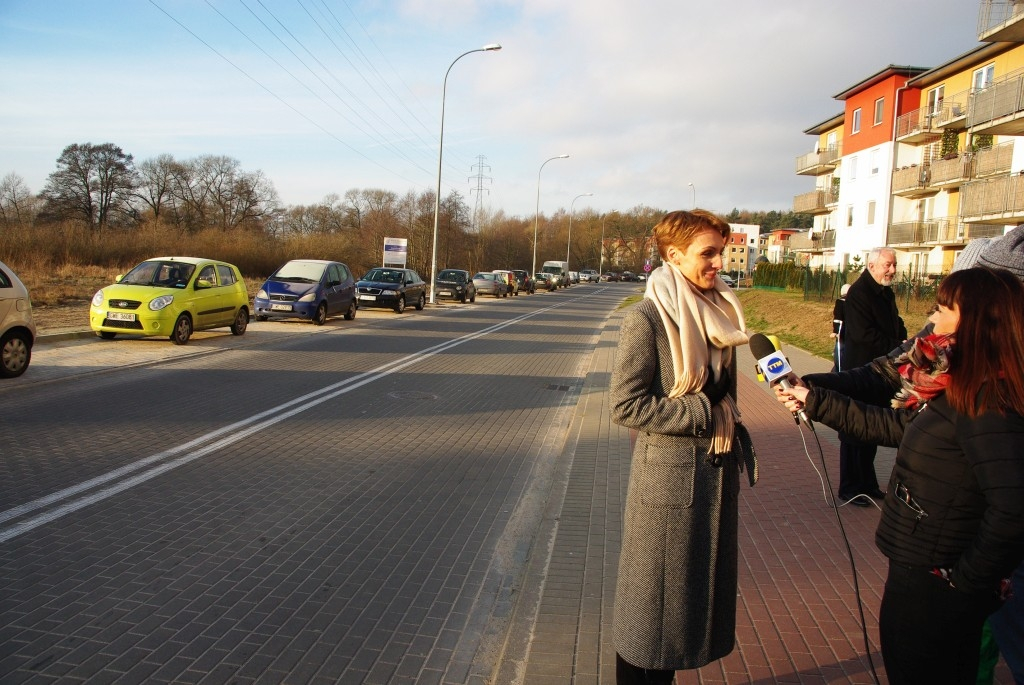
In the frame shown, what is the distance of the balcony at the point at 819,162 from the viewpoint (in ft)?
177

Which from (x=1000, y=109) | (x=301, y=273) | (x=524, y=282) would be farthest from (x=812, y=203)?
Answer: (x=301, y=273)

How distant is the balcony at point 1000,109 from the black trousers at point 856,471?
Answer: 24.4 metres

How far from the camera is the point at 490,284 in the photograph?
164 feet

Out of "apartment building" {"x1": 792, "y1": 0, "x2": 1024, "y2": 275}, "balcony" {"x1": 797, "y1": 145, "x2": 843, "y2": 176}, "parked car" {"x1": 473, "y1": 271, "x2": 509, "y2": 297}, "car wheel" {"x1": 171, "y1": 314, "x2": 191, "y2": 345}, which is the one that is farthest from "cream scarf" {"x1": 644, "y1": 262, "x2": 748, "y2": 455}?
"balcony" {"x1": 797, "y1": 145, "x2": 843, "y2": 176}

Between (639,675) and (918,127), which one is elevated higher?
(918,127)

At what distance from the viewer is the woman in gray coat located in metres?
2.68

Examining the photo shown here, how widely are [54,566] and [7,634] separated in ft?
2.87

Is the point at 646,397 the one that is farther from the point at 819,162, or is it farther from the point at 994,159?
the point at 819,162

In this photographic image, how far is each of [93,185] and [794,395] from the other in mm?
73032

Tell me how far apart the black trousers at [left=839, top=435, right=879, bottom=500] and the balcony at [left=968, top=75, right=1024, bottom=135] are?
960 inches

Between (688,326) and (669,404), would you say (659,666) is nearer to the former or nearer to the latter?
(669,404)

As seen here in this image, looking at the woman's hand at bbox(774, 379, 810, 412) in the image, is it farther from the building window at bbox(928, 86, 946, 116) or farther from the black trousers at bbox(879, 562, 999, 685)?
the building window at bbox(928, 86, 946, 116)

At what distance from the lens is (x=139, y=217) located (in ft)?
226

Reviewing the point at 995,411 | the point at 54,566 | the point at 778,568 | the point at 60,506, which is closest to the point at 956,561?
the point at 995,411
